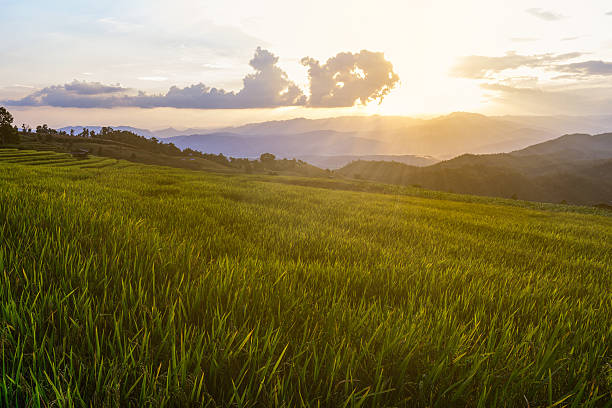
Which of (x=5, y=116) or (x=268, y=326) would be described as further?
(x=5, y=116)

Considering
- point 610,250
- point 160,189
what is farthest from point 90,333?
point 610,250

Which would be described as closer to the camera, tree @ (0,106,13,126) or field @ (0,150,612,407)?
field @ (0,150,612,407)

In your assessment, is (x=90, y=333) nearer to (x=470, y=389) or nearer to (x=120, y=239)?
(x=120, y=239)

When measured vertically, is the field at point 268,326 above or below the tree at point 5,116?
below

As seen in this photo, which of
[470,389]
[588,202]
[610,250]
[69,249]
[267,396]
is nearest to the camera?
[267,396]

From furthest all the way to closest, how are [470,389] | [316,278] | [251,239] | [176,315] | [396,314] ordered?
[251,239], [316,278], [396,314], [176,315], [470,389]

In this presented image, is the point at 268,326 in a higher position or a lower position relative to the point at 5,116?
lower

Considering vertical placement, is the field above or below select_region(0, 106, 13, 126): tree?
below

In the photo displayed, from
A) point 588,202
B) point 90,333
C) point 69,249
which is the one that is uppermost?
point 69,249

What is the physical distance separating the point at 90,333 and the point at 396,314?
6.60ft

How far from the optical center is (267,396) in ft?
4.24

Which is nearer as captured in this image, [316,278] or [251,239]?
[316,278]

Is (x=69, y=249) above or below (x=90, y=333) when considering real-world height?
above

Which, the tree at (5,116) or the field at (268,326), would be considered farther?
the tree at (5,116)
